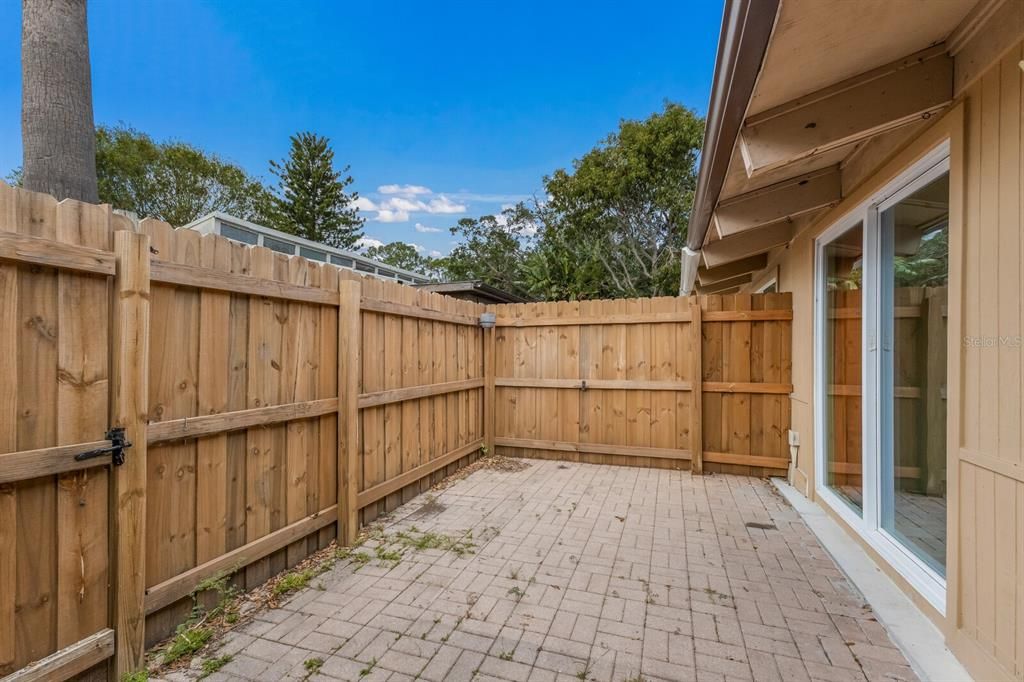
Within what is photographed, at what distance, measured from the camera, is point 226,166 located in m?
23.0

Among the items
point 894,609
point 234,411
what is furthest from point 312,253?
point 894,609

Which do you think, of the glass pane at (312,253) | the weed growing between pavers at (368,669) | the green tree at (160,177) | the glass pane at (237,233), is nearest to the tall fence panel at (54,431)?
the weed growing between pavers at (368,669)

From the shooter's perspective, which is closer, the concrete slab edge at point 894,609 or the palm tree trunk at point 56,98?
the concrete slab edge at point 894,609

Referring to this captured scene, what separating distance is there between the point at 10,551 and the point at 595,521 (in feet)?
10.4

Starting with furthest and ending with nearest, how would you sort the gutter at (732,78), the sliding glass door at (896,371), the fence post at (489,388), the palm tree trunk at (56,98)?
1. the fence post at (489,388)
2. the palm tree trunk at (56,98)
3. the sliding glass door at (896,371)
4. the gutter at (732,78)

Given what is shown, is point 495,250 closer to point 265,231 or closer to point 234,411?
point 265,231

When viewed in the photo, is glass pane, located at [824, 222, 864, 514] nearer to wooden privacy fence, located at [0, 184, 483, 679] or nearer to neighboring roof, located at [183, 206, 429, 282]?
wooden privacy fence, located at [0, 184, 483, 679]

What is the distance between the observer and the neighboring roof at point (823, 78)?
4.83 ft

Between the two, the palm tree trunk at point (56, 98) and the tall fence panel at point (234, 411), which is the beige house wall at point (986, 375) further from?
the palm tree trunk at point (56, 98)

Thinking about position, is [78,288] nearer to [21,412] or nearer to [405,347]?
[21,412]

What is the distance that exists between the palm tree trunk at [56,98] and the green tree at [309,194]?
23121 mm

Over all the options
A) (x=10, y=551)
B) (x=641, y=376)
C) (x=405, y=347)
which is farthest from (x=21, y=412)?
(x=641, y=376)

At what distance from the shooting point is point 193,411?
2.17 m

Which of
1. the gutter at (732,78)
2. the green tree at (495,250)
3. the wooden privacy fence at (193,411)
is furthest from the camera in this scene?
the green tree at (495,250)
